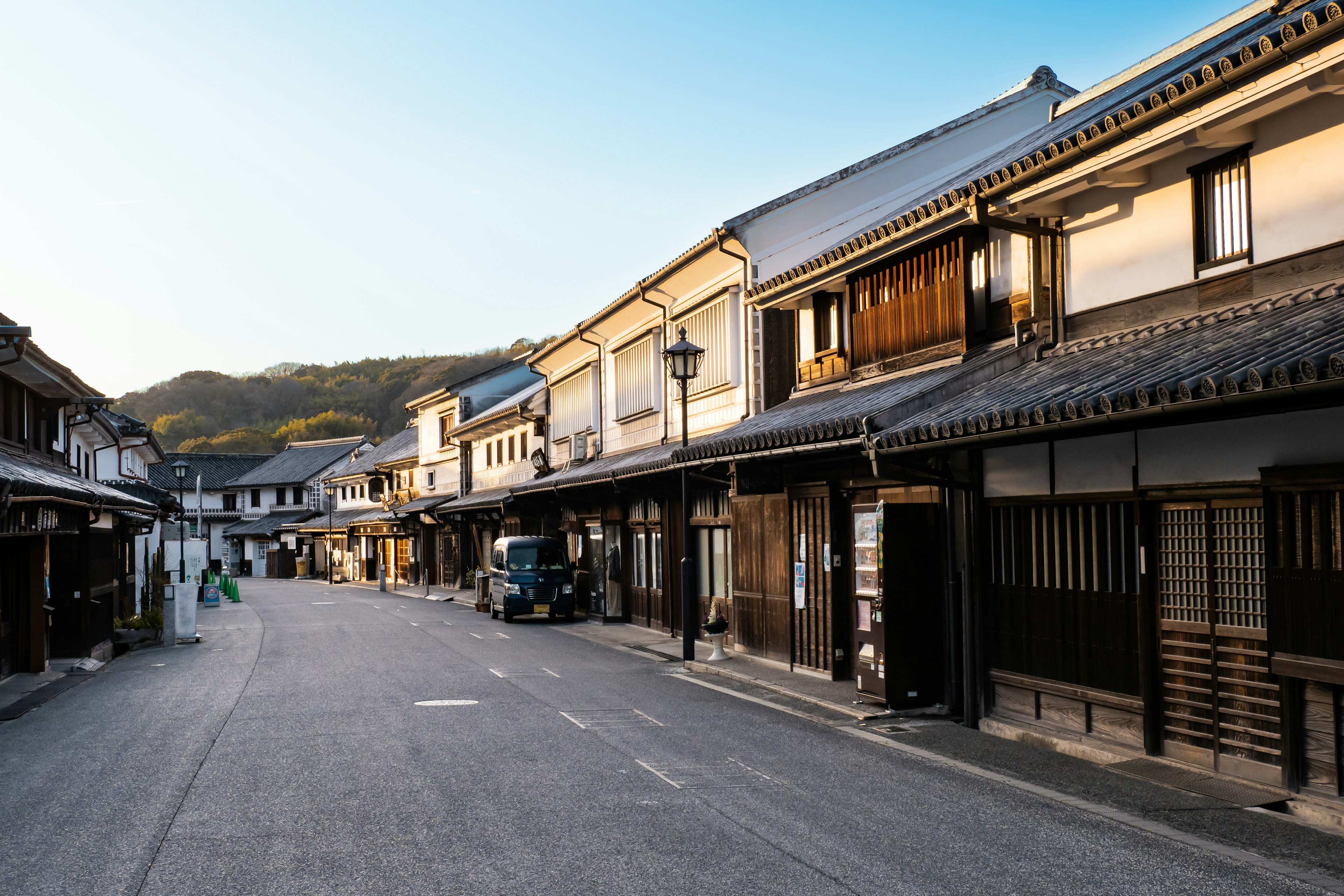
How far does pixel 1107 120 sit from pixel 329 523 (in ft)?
202

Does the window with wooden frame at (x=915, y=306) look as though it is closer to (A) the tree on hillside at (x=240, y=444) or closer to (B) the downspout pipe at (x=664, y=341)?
(B) the downspout pipe at (x=664, y=341)

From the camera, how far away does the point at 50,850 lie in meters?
7.12

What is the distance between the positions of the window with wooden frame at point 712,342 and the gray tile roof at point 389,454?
37089 mm

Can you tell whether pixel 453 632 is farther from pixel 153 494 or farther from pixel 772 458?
pixel 153 494

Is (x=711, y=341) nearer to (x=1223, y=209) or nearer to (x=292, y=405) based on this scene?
(x=1223, y=209)

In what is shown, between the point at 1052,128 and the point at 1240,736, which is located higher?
the point at 1052,128

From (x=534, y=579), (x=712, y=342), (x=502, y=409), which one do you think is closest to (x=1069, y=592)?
(x=712, y=342)

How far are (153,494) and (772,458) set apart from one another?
1129 inches

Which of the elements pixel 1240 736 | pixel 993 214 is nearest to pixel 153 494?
pixel 993 214

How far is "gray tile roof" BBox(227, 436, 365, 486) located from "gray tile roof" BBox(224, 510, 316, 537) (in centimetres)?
237

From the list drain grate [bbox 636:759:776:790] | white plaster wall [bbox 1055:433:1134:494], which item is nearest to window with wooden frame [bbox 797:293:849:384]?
white plaster wall [bbox 1055:433:1134:494]

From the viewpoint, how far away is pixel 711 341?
22.1 meters

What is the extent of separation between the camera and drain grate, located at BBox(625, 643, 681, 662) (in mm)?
18859

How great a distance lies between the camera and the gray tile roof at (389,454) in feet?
198
